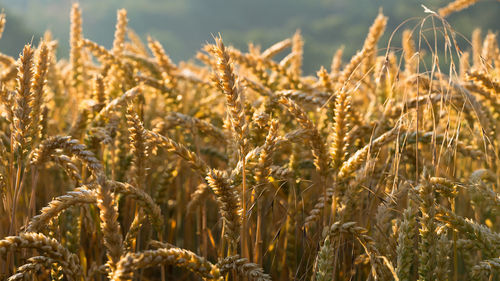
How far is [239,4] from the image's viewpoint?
71.4 metres

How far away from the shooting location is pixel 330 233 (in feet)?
3.23

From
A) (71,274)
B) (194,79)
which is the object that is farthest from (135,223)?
(194,79)

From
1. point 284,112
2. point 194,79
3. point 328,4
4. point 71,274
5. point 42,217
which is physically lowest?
point 71,274

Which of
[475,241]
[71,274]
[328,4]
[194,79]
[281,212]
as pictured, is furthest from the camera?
[328,4]

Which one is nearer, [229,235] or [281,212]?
[229,235]

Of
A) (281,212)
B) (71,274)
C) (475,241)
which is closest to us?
(71,274)

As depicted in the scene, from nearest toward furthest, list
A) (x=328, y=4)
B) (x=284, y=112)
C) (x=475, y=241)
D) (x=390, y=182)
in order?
(x=475, y=241), (x=390, y=182), (x=284, y=112), (x=328, y=4)

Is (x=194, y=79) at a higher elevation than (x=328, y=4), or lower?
lower

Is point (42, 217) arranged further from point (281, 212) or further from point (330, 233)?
point (281, 212)

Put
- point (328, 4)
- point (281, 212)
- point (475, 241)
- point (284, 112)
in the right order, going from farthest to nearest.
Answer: point (328, 4)
point (284, 112)
point (281, 212)
point (475, 241)

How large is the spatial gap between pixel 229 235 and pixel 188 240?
0.87 meters

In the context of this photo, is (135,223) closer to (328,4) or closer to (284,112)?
(284,112)

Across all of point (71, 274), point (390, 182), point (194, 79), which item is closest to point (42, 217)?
point (71, 274)

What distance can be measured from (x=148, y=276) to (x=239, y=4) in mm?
73073
